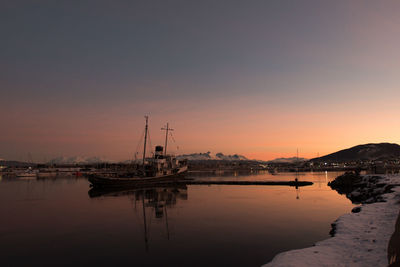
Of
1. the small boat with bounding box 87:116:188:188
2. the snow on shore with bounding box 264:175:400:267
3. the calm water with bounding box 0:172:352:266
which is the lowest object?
the calm water with bounding box 0:172:352:266

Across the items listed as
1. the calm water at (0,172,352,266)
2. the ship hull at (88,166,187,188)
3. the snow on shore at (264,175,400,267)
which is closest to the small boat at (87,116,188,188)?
the ship hull at (88,166,187,188)

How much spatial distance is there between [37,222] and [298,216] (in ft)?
89.2

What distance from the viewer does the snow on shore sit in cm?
1316

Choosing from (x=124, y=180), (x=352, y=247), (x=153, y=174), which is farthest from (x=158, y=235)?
(x=153, y=174)

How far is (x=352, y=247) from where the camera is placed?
15258 millimetres

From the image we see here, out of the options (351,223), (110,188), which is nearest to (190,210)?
(351,223)

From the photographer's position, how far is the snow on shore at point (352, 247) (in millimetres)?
13164

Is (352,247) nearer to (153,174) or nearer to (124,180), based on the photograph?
(124,180)

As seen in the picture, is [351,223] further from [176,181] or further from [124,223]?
[176,181]

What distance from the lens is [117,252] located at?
17984 mm

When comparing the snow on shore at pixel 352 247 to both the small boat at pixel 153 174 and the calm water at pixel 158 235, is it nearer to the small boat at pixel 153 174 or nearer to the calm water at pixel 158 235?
the calm water at pixel 158 235

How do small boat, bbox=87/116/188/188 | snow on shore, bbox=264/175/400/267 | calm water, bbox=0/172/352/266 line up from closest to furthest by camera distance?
1. snow on shore, bbox=264/175/400/267
2. calm water, bbox=0/172/352/266
3. small boat, bbox=87/116/188/188

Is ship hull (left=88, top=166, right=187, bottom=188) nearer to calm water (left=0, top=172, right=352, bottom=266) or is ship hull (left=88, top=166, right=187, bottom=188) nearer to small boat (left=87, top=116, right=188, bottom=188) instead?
small boat (left=87, top=116, right=188, bottom=188)

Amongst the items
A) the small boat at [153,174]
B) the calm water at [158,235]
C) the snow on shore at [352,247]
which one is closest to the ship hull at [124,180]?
the small boat at [153,174]
